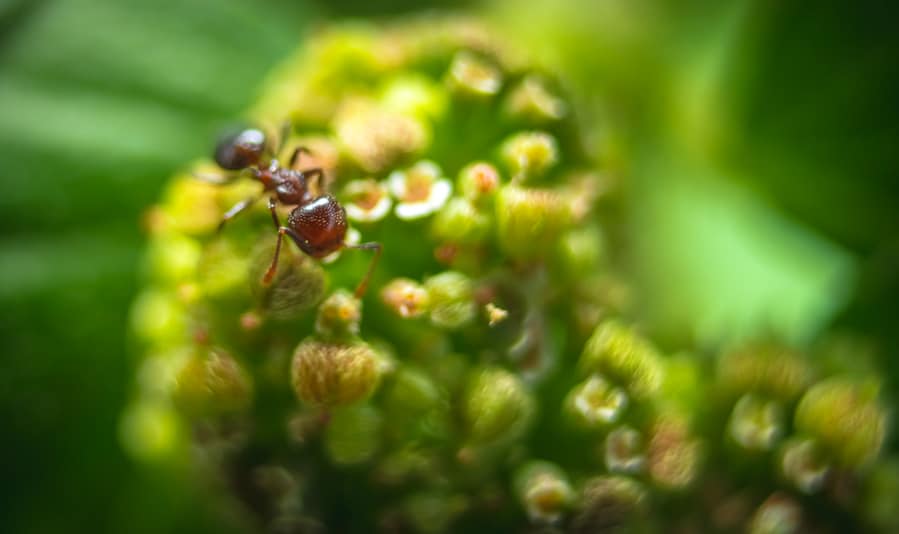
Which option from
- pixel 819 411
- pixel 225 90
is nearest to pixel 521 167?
pixel 819 411

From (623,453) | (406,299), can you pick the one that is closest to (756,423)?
(623,453)

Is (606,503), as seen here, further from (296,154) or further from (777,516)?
(296,154)

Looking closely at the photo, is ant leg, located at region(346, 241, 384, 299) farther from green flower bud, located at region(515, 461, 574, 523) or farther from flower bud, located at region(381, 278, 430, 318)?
green flower bud, located at region(515, 461, 574, 523)

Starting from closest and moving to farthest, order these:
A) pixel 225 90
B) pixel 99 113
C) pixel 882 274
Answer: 1. pixel 882 274
2. pixel 99 113
3. pixel 225 90

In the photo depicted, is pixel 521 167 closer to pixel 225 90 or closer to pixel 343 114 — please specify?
pixel 343 114

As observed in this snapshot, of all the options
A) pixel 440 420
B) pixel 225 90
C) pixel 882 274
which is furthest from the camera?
pixel 225 90

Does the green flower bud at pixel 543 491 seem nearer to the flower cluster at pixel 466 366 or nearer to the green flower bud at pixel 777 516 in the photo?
the flower cluster at pixel 466 366
